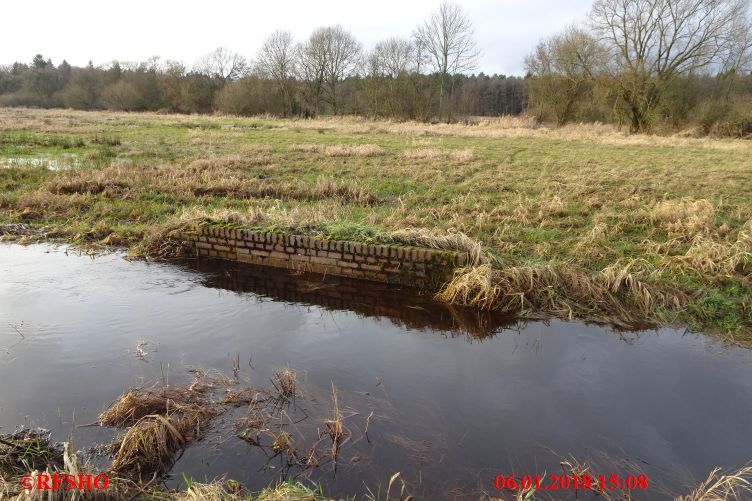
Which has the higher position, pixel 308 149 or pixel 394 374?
pixel 308 149

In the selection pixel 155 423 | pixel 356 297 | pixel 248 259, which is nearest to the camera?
pixel 155 423

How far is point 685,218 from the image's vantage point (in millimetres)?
8375

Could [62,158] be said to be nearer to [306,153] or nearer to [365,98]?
[306,153]

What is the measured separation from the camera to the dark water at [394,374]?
3.43 m

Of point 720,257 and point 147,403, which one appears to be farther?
point 720,257

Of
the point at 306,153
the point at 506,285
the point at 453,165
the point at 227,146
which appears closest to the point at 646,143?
the point at 453,165

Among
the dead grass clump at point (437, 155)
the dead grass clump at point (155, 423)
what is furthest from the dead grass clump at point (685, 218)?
the dead grass clump at point (437, 155)

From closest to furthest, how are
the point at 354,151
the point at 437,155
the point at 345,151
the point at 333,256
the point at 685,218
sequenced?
the point at 333,256
the point at 685,218
the point at 437,155
the point at 345,151
the point at 354,151

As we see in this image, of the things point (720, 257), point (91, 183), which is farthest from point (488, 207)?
point (91, 183)

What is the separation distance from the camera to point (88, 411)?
3812mm

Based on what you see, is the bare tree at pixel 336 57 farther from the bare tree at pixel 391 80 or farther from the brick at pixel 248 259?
the brick at pixel 248 259

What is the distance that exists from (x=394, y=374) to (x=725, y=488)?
2526 millimetres
